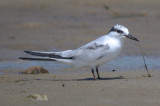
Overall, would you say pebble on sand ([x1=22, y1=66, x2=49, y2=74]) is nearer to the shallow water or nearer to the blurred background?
the shallow water

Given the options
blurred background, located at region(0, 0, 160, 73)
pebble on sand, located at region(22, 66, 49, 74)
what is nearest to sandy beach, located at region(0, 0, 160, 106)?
blurred background, located at region(0, 0, 160, 73)

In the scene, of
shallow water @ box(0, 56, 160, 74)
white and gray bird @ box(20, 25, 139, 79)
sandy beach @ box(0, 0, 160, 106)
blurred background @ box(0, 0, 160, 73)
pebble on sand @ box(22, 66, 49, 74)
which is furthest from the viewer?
blurred background @ box(0, 0, 160, 73)

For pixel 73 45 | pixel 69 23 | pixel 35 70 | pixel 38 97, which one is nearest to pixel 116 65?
pixel 35 70

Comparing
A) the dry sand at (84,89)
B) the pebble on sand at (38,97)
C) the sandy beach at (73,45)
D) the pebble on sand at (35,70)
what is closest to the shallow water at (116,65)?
the sandy beach at (73,45)

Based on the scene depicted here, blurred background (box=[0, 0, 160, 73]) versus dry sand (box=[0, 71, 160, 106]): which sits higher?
Result: blurred background (box=[0, 0, 160, 73])

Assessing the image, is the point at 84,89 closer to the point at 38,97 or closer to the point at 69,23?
the point at 38,97

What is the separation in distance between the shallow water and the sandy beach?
2cm

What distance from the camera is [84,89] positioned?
7238 millimetres

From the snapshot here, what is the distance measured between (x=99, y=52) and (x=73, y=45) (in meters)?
5.20

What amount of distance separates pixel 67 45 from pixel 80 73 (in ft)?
13.8

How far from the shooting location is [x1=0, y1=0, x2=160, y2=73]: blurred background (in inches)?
517

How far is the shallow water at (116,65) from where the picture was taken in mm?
9664

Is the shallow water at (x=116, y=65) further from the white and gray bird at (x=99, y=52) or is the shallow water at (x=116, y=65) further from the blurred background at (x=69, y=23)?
the white and gray bird at (x=99, y=52)

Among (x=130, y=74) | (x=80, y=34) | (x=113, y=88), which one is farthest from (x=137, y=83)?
(x=80, y=34)
